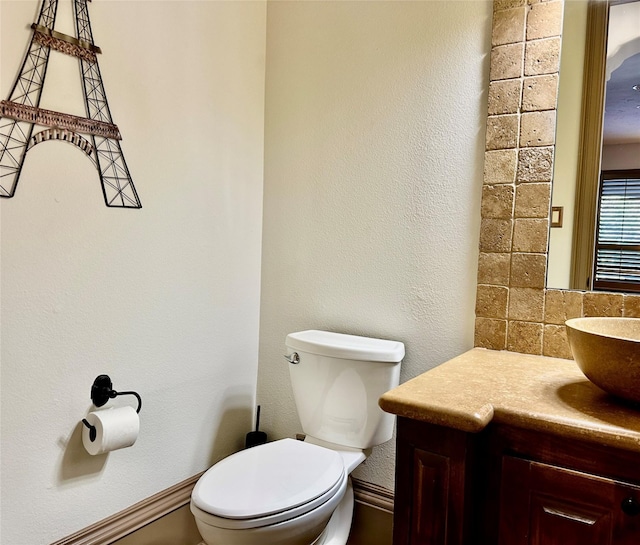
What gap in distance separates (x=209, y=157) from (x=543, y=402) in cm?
135

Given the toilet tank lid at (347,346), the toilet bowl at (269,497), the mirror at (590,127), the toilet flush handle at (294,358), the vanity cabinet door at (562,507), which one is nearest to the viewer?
the vanity cabinet door at (562,507)

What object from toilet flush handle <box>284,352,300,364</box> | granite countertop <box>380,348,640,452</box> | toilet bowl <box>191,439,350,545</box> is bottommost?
toilet bowl <box>191,439,350,545</box>

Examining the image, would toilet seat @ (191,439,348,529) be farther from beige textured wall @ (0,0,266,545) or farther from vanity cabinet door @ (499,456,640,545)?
vanity cabinet door @ (499,456,640,545)

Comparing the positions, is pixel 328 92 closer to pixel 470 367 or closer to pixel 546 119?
pixel 546 119

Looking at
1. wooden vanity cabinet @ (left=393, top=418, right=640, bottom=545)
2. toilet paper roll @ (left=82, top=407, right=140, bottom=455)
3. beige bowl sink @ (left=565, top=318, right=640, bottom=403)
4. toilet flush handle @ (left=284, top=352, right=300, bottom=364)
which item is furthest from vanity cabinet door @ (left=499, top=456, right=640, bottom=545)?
toilet paper roll @ (left=82, top=407, right=140, bottom=455)

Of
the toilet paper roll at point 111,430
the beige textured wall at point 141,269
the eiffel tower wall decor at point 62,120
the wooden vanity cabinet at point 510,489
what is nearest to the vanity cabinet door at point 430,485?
the wooden vanity cabinet at point 510,489

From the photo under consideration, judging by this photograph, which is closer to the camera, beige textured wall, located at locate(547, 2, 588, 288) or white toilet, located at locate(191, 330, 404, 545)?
white toilet, located at locate(191, 330, 404, 545)

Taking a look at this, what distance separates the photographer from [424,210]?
63.3 inches

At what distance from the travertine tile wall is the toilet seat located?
2.10ft

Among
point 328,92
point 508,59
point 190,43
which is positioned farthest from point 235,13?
point 508,59

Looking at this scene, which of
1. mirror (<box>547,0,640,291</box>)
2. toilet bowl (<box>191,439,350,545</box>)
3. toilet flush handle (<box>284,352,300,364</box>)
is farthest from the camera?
toilet flush handle (<box>284,352,300,364</box>)

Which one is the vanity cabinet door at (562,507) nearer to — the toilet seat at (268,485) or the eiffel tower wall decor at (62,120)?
the toilet seat at (268,485)

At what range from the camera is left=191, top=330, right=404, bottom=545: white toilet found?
116 cm

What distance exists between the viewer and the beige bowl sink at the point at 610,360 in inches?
33.4
